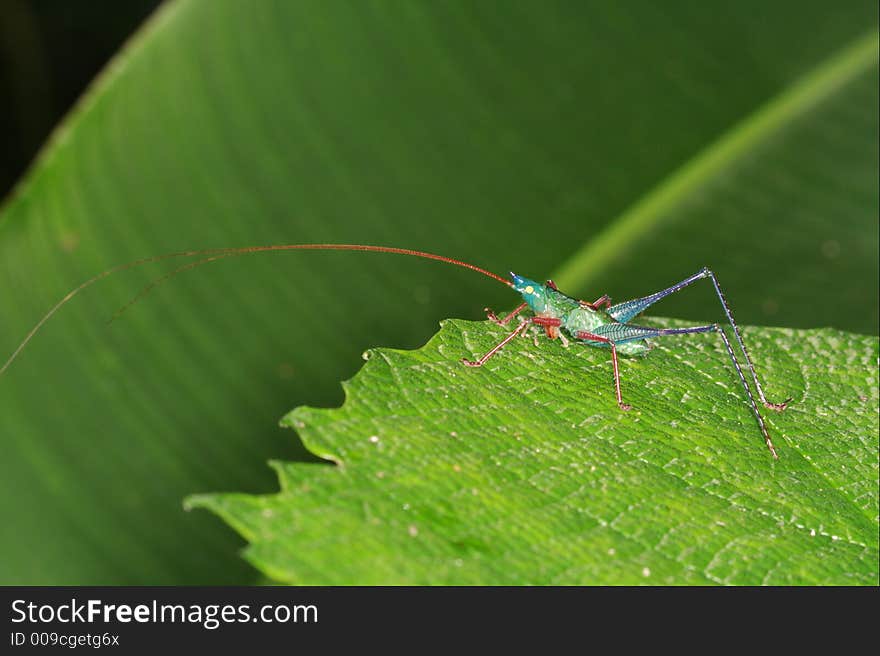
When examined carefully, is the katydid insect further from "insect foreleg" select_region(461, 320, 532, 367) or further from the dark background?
the dark background

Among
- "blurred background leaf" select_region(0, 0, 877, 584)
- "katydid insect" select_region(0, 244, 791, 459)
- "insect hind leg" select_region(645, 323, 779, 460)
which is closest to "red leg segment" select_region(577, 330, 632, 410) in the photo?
"katydid insect" select_region(0, 244, 791, 459)

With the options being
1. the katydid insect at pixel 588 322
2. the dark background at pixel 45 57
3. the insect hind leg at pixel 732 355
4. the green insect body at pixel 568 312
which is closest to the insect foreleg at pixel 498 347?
the katydid insect at pixel 588 322

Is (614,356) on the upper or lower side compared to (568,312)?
lower

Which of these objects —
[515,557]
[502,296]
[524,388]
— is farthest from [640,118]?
[515,557]

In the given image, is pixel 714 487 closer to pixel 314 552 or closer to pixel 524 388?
pixel 524 388

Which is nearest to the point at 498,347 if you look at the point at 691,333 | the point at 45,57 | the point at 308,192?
the point at 691,333

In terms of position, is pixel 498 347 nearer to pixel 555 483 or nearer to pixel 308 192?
pixel 555 483
